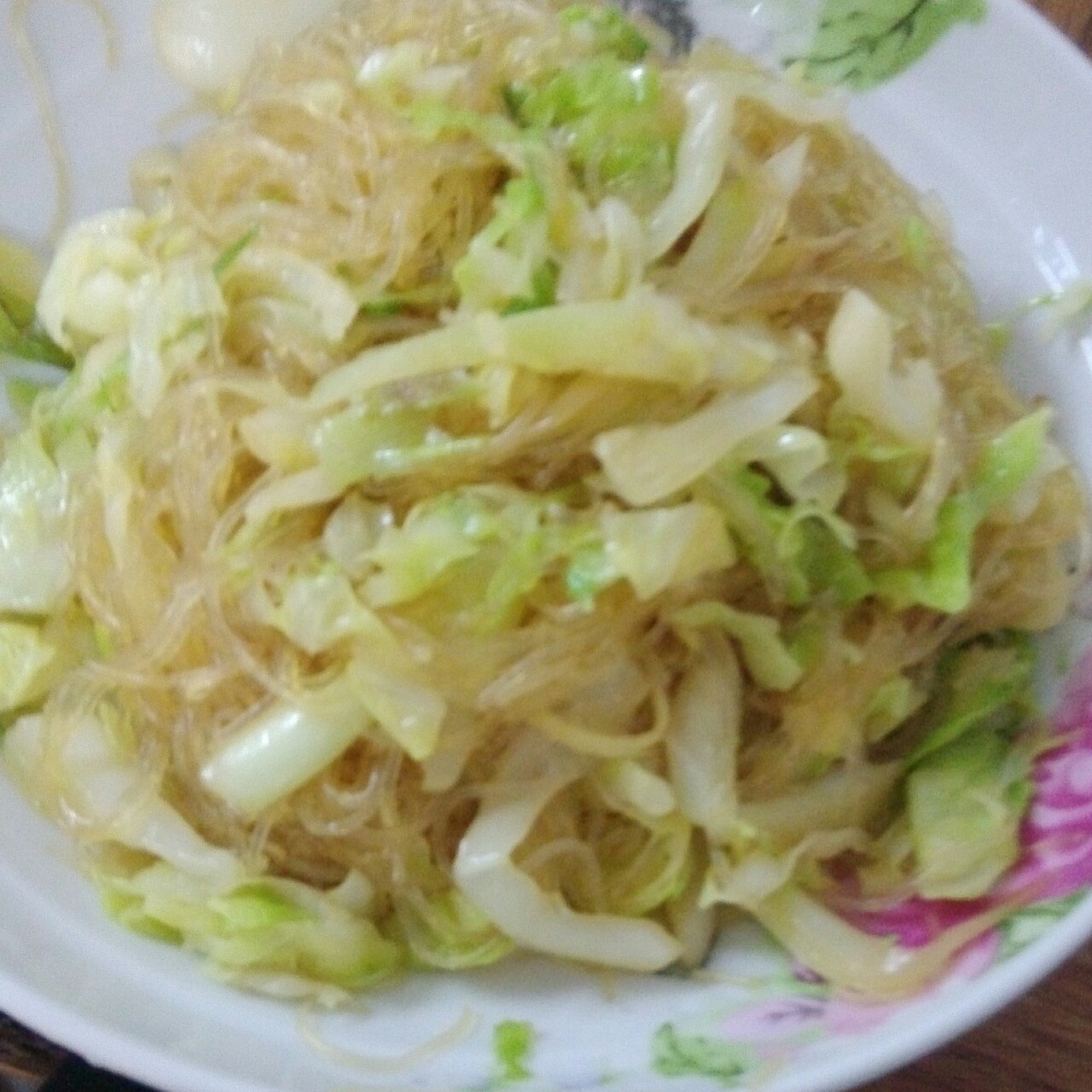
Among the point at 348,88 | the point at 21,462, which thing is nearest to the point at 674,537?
the point at 348,88

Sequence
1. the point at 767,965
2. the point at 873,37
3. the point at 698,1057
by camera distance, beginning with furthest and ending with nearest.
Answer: the point at 873,37 → the point at 767,965 → the point at 698,1057

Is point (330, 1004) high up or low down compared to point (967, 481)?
down

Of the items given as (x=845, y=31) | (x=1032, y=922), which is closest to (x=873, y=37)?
(x=845, y=31)

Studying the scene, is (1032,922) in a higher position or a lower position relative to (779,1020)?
higher

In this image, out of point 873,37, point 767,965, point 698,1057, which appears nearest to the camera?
point 698,1057

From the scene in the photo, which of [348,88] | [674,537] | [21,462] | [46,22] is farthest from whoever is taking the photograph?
[46,22]

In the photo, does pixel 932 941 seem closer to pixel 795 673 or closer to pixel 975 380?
pixel 795 673

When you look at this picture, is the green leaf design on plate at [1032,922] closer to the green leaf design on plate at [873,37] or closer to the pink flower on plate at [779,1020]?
the pink flower on plate at [779,1020]

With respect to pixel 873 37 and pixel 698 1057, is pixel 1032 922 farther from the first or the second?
pixel 873 37
